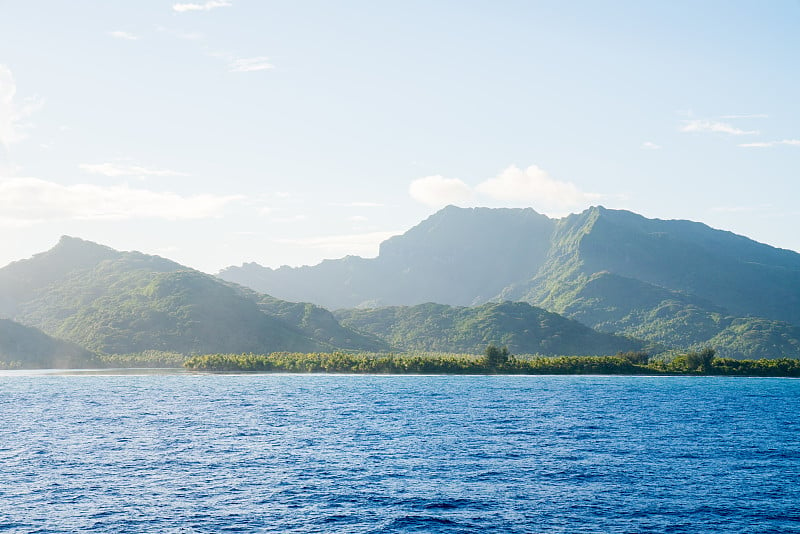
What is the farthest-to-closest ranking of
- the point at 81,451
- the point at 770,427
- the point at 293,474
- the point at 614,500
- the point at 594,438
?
the point at 770,427 < the point at 594,438 < the point at 81,451 < the point at 293,474 < the point at 614,500

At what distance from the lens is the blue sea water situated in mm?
61656

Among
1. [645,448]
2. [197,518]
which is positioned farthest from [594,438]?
[197,518]

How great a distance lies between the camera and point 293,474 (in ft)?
266

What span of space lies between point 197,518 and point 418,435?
188 ft

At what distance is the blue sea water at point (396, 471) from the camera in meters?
61.7

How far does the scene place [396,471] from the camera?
8319cm

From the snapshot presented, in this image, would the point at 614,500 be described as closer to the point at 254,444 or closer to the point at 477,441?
the point at 477,441

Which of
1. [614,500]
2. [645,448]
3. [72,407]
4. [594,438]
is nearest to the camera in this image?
[614,500]

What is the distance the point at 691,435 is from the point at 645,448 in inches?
790

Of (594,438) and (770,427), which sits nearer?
(594,438)

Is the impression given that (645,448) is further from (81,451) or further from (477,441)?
(81,451)

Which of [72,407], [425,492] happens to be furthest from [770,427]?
[72,407]

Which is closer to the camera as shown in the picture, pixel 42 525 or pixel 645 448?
pixel 42 525

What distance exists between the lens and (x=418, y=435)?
11525 cm
